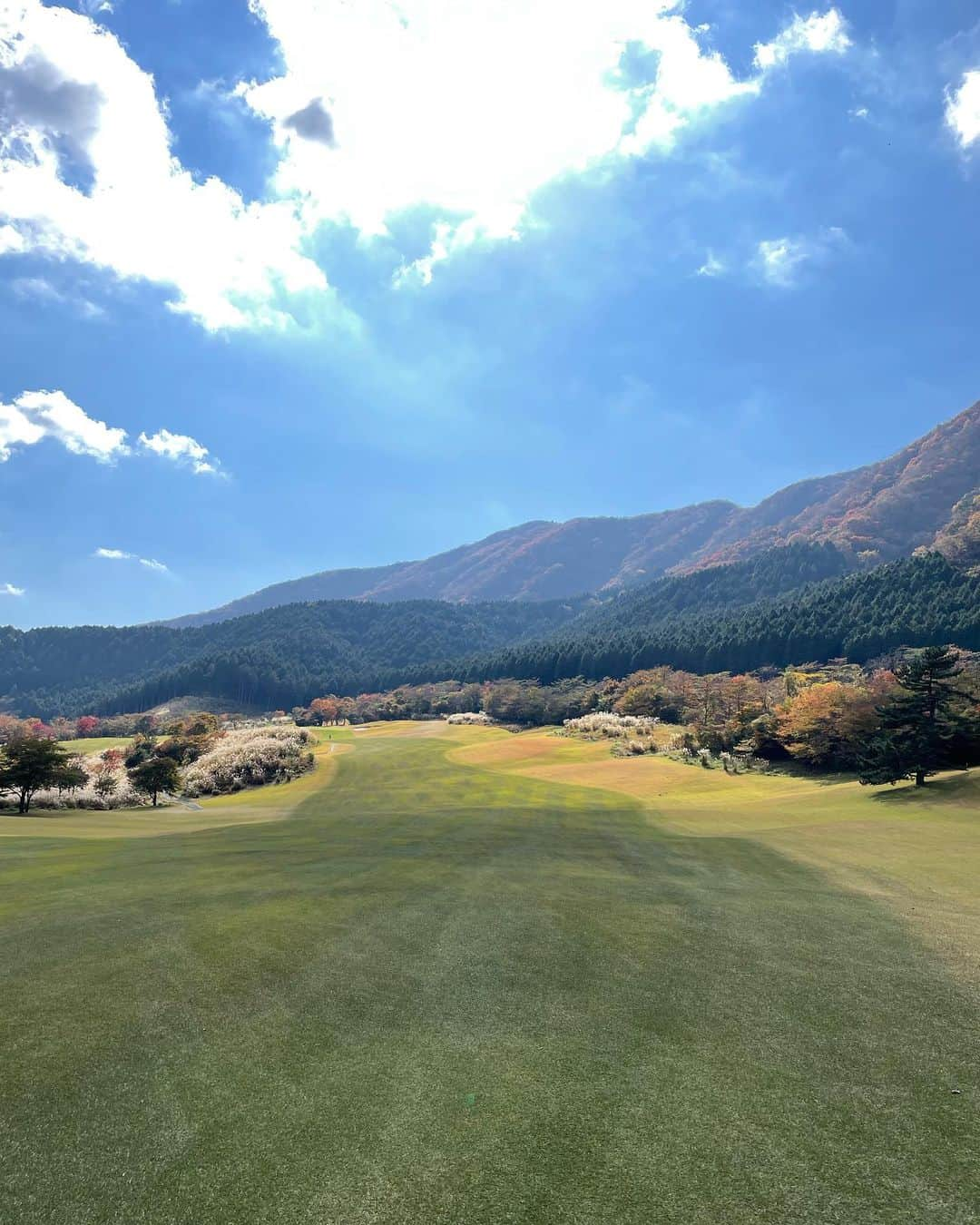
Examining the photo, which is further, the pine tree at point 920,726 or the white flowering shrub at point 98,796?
the white flowering shrub at point 98,796

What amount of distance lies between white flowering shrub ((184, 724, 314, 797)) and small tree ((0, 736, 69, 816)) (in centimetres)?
2144

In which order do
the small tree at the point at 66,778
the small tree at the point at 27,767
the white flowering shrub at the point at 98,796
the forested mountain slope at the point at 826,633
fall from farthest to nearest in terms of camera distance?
1. the forested mountain slope at the point at 826,633
2. the white flowering shrub at the point at 98,796
3. the small tree at the point at 66,778
4. the small tree at the point at 27,767

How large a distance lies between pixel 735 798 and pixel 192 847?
3399 cm

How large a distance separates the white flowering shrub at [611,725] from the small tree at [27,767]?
66065 millimetres

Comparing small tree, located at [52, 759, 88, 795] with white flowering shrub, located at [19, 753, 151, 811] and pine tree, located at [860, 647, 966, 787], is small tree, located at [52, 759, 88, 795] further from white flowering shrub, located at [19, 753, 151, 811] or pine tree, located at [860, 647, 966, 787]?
pine tree, located at [860, 647, 966, 787]

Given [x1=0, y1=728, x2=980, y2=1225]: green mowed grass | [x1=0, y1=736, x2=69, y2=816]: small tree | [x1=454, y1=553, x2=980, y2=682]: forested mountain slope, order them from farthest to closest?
[x1=454, y1=553, x2=980, y2=682]: forested mountain slope, [x1=0, y1=736, x2=69, y2=816]: small tree, [x1=0, y1=728, x2=980, y2=1225]: green mowed grass

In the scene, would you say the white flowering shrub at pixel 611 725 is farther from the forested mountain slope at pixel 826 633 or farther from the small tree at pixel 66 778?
the small tree at pixel 66 778

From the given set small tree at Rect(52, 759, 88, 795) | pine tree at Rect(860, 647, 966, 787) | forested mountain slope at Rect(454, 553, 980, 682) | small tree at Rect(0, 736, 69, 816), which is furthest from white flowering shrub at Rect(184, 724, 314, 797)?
forested mountain slope at Rect(454, 553, 980, 682)

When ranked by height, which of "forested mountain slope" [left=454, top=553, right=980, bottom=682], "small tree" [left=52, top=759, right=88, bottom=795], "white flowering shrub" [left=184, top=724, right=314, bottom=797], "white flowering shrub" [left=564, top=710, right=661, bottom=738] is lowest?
"white flowering shrub" [left=564, top=710, right=661, bottom=738]

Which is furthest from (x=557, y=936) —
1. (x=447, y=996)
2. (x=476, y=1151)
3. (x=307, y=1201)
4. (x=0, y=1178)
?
(x=0, y=1178)

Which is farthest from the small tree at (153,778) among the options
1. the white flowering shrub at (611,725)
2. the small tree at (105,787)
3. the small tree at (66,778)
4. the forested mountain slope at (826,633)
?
the forested mountain slope at (826,633)

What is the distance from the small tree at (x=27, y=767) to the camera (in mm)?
36812

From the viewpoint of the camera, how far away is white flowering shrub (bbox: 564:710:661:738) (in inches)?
3506

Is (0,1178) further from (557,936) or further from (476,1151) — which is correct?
(557,936)
